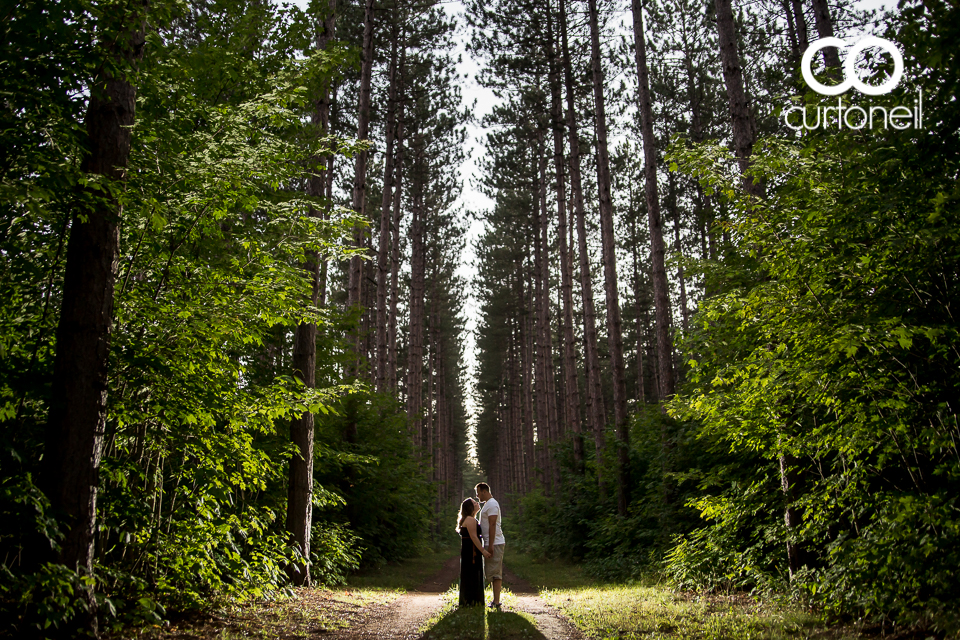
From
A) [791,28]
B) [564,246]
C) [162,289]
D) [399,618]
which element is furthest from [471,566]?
[791,28]

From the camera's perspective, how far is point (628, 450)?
1475 centimetres

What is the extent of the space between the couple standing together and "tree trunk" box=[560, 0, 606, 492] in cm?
783

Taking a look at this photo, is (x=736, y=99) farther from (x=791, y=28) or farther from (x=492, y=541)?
(x=791, y=28)

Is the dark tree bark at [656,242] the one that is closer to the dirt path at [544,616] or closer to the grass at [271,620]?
the dirt path at [544,616]

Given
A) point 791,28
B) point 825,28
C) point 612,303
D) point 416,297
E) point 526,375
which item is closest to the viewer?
point 825,28

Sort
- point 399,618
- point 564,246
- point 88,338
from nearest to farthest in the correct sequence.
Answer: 1. point 88,338
2. point 399,618
3. point 564,246

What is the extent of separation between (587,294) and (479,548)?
442 inches

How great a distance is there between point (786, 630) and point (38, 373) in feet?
24.0

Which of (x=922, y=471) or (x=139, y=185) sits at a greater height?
(x=139, y=185)

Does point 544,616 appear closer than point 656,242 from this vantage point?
Yes

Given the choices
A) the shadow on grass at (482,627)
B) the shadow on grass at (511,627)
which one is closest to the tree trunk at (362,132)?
the shadow on grass at (482,627)

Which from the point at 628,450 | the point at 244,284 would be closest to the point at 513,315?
the point at 628,450

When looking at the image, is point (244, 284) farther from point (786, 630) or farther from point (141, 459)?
point (786, 630)

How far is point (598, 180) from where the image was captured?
20.6m
